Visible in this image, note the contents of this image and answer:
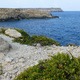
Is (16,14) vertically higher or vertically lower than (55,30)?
higher

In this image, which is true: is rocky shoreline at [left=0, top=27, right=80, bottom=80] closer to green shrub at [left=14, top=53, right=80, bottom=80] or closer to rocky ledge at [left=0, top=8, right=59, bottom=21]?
green shrub at [left=14, top=53, right=80, bottom=80]

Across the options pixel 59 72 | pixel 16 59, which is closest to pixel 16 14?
pixel 16 59

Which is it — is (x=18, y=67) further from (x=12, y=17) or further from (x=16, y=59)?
(x=12, y=17)

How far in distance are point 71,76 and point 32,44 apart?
6.19m

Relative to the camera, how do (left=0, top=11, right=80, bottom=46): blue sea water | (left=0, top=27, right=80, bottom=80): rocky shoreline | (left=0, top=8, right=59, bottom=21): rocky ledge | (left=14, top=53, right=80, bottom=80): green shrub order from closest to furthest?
1. (left=14, top=53, right=80, bottom=80): green shrub
2. (left=0, top=27, right=80, bottom=80): rocky shoreline
3. (left=0, top=11, right=80, bottom=46): blue sea water
4. (left=0, top=8, right=59, bottom=21): rocky ledge

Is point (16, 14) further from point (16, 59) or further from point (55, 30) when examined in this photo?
point (16, 59)

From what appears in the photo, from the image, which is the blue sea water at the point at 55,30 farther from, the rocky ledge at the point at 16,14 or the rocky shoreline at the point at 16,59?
the rocky shoreline at the point at 16,59

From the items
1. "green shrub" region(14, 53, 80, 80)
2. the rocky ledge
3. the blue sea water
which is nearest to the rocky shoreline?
"green shrub" region(14, 53, 80, 80)

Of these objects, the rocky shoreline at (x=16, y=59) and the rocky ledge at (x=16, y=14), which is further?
the rocky ledge at (x=16, y=14)

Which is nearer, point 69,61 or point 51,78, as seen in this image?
point 51,78

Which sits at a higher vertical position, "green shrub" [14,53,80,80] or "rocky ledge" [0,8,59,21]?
"rocky ledge" [0,8,59,21]

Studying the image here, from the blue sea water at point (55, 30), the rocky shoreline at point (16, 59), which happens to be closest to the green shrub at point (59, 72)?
the rocky shoreline at point (16, 59)

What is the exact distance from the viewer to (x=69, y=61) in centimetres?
512

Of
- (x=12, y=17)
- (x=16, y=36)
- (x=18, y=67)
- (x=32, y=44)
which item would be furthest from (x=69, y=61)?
(x=12, y=17)
